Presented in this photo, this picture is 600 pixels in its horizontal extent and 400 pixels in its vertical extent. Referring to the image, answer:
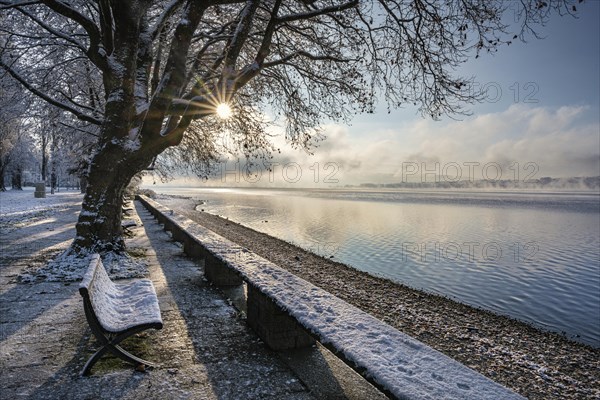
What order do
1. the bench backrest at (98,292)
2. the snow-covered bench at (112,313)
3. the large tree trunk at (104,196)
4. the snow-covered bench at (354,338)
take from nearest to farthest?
the snow-covered bench at (354,338) → the bench backrest at (98,292) → the snow-covered bench at (112,313) → the large tree trunk at (104,196)

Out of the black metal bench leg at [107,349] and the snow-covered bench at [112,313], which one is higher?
the snow-covered bench at [112,313]

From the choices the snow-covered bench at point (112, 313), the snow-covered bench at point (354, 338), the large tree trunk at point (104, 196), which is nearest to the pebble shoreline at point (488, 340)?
the snow-covered bench at point (354, 338)

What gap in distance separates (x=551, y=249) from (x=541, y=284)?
8663 mm

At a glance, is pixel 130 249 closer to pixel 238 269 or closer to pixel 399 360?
pixel 238 269

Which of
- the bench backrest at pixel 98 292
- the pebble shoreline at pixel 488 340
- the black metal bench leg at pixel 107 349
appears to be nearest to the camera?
the bench backrest at pixel 98 292

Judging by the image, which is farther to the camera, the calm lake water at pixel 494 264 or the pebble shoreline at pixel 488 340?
the calm lake water at pixel 494 264

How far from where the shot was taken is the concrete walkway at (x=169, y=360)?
A: 301cm

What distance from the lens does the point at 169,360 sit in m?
3.54

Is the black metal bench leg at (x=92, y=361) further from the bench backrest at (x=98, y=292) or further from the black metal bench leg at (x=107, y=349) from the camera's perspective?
the bench backrest at (x=98, y=292)

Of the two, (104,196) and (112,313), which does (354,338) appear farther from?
(104,196)

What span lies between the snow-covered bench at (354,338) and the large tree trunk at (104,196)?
3.67 meters

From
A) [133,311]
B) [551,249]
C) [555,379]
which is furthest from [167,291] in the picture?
[551,249]

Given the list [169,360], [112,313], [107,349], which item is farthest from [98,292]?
[169,360]

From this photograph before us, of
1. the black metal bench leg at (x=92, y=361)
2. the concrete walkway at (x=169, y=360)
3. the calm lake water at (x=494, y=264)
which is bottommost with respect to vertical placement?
the calm lake water at (x=494, y=264)
